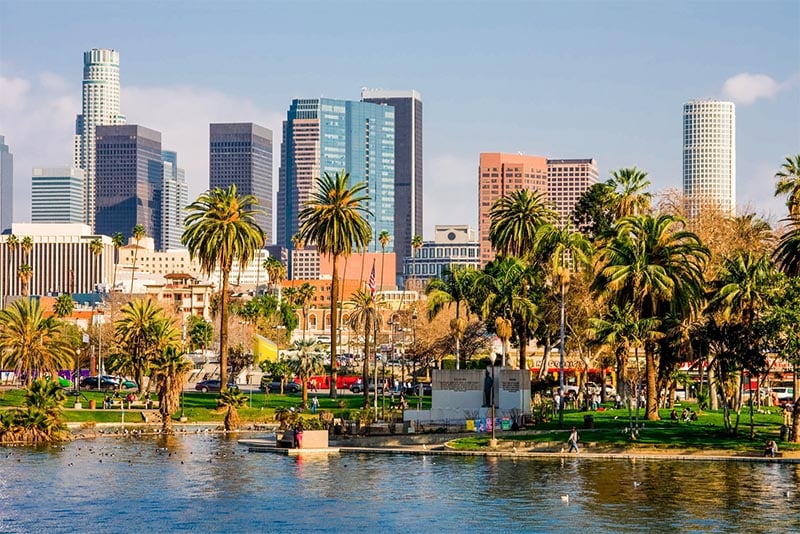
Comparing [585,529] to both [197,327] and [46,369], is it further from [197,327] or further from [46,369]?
[197,327]

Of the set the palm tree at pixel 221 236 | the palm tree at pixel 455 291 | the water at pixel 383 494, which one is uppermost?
the palm tree at pixel 221 236

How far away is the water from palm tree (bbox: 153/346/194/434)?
19291 mm

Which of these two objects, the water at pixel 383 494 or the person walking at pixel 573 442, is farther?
the person walking at pixel 573 442

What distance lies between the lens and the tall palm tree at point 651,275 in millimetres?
95250

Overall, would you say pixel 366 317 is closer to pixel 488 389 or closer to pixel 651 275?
pixel 651 275

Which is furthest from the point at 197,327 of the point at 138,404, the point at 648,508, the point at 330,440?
the point at 648,508

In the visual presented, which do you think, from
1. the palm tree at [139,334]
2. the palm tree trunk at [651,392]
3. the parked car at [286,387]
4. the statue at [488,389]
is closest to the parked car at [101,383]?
the palm tree at [139,334]

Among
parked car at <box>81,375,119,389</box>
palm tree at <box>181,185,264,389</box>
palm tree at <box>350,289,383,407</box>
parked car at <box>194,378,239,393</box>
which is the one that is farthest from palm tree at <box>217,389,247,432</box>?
parked car at <box>81,375,119,389</box>

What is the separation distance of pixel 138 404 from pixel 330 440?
3688 centimetres

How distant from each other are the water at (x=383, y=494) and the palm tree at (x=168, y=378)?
1929 cm

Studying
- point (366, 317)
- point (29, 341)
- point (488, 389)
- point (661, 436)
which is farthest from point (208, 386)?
point (661, 436)

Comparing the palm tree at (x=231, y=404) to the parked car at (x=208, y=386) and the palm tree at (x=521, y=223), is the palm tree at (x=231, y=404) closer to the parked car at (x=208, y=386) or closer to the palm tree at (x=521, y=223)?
the parked car at (x=208, y=386)

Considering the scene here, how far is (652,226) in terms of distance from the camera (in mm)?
97938

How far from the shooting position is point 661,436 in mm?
84500
